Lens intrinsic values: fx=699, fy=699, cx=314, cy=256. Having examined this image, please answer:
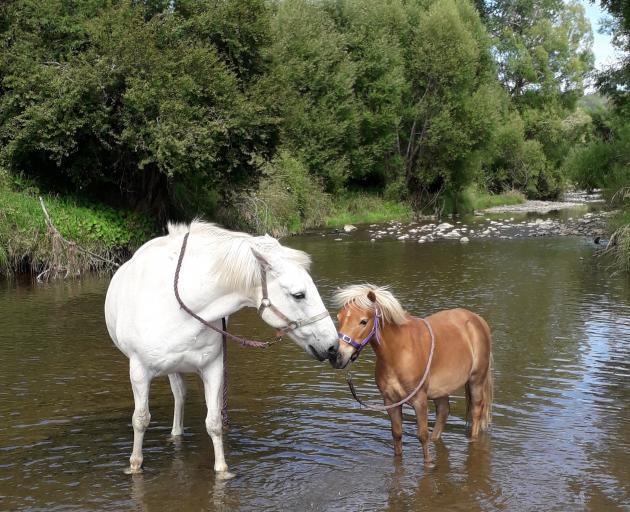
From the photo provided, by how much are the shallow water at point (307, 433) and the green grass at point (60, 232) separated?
4794 millimetres

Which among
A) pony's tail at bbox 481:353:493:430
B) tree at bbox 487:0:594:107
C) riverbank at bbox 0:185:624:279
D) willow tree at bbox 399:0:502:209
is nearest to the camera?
pony's tail at bbox 481:353:493:430

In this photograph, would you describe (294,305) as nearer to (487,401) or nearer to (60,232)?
(487,401)

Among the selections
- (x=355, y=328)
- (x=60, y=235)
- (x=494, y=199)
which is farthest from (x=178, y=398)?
(x=494, y=199)

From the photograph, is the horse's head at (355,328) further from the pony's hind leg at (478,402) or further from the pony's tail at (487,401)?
the pony's tail at (487,401)

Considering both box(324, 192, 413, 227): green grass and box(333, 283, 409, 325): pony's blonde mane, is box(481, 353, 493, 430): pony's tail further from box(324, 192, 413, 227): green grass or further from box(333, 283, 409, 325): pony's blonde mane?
box(324, 192, 413, 227): green grass

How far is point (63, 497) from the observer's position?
546 centimetres

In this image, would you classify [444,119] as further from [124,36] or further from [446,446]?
[446,446]

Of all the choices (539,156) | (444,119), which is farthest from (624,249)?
(539,156)

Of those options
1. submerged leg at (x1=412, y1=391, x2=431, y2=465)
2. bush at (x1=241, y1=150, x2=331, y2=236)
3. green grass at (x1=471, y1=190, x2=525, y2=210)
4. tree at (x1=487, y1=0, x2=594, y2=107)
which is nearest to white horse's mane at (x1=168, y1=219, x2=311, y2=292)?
submerged leg at (x1=412, y1=391, x2=431, y2=465)

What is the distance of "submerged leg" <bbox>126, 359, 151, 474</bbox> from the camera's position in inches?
217

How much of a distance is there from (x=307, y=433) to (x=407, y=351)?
5.36 feet

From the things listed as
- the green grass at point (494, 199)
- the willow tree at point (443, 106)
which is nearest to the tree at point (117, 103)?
the willow tree at point (443, 106)

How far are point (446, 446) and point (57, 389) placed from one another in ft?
15.4

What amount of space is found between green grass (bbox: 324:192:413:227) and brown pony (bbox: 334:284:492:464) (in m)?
27.3
